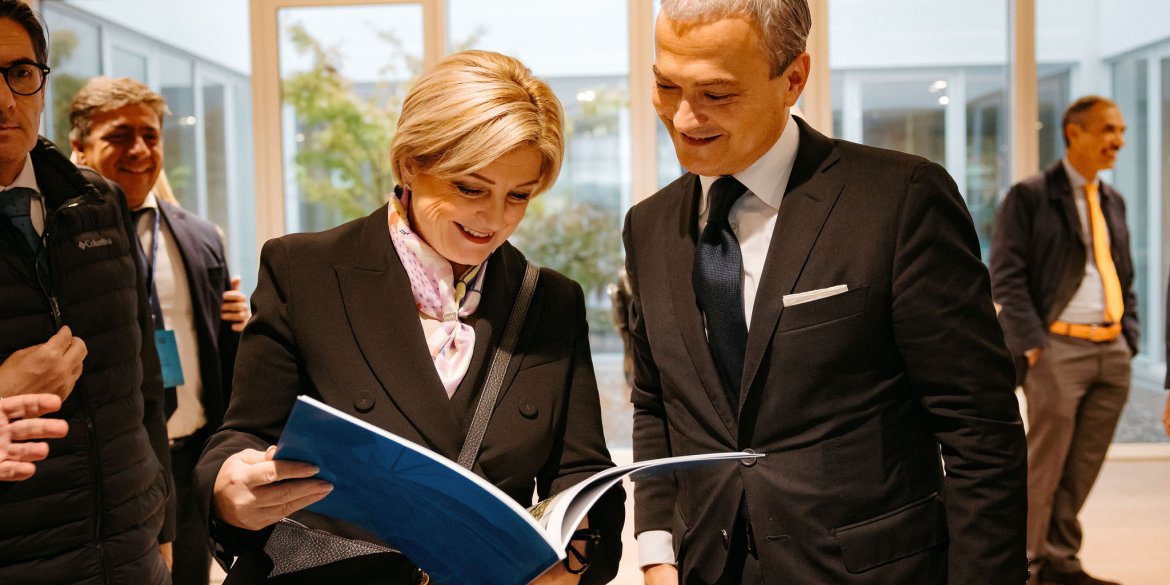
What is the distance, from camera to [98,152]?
319 cm

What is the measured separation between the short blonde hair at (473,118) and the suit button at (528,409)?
34 cm

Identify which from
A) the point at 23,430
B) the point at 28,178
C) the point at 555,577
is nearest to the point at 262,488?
the point at 555,577

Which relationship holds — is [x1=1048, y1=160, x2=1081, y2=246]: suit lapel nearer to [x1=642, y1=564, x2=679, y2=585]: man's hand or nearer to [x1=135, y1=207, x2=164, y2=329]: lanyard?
[x1=642, y1=564, x2=679, y2=585]: man's hand

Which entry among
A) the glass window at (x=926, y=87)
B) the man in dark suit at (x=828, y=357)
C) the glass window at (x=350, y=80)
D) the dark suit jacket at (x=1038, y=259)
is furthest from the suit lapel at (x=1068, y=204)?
the glass window at (x=350, y=80)

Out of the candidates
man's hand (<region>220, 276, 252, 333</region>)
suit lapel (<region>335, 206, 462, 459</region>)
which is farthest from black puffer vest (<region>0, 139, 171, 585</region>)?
man's hand (<region>220, 276, 252, 333</region>)

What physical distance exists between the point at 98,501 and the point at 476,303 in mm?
908

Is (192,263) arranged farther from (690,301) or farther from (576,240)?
(576,240)

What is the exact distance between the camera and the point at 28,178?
1849 millimetres

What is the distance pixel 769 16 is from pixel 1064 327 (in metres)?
3.25

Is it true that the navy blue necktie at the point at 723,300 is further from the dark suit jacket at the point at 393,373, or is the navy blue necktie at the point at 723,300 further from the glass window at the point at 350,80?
the glass window at the point at 350,80

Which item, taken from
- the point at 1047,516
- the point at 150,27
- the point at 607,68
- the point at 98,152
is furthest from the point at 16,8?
the point at 150,27

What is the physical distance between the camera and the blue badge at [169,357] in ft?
9.92

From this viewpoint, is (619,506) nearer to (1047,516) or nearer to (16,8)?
(16,8)

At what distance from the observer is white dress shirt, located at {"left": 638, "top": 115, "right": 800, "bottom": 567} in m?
1.54
